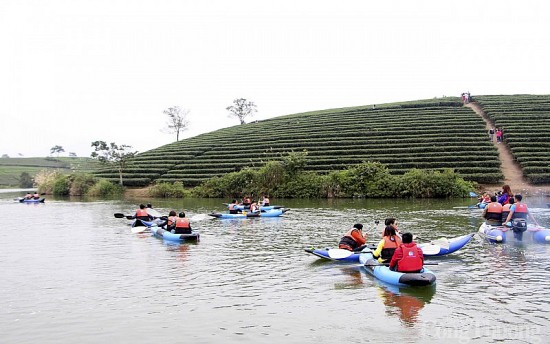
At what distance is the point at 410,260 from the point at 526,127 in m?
52.1

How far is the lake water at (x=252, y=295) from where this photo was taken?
938 cm

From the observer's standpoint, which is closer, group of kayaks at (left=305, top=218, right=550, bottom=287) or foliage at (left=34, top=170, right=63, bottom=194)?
group of kayaks at (left=305, top=218, right=550, bottom=287)

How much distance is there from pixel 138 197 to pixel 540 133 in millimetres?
43567

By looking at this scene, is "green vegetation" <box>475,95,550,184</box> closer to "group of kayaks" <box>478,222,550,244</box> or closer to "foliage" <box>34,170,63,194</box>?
"group of kayaks" <box>478,222,550,244</box>

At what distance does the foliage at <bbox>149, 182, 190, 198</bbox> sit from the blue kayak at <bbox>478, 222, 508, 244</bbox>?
36656mm

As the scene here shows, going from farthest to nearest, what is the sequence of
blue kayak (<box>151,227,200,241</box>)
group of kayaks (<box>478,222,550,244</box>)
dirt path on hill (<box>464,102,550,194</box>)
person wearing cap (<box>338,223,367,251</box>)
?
dirt path on hill (<box>464,102,550,194</box>) → blue kayak (<box>151,227,200,241</box>) → group of kayaks (<box>478,222,550,244</box>) → person wearing cap (<box>338,223,367,251</box>)

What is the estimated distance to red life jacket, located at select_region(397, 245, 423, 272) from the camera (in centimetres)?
1237

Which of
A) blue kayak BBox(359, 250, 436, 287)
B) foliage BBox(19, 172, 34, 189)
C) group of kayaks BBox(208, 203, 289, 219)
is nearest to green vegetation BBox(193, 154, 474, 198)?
group of kayaks BBox(208, 203, 289, 219)

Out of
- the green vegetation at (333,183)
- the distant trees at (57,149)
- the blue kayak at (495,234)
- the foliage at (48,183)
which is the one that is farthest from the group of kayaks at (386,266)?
the distant trees at (57,149)

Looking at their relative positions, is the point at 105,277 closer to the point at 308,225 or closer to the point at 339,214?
the point at 308,225

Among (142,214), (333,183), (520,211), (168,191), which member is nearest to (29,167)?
(168,191)

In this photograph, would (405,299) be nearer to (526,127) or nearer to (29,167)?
(526,127)

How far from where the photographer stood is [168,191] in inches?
2063

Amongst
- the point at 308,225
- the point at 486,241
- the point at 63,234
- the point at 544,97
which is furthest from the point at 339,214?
the point at 544,97
